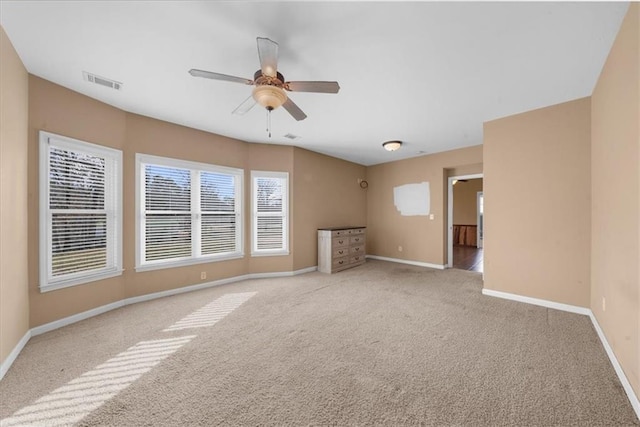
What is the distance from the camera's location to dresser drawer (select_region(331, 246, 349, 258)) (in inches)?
207

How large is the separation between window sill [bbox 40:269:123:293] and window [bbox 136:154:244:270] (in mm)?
305

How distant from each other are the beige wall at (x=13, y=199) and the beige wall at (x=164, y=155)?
13 centimetres

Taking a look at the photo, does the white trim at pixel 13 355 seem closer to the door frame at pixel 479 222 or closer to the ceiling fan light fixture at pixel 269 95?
the ceiling fan light fixture at pixel 269 95

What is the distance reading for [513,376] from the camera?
184 centimetres

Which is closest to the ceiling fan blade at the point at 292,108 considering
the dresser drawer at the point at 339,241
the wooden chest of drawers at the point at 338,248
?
the wooden chest of drawers at the point at 338,248

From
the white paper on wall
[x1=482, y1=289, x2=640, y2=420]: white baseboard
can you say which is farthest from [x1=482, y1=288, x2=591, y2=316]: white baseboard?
the white paper on wall

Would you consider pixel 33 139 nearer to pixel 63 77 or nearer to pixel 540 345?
pixel 63 77

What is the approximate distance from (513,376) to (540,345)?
2.36 feet

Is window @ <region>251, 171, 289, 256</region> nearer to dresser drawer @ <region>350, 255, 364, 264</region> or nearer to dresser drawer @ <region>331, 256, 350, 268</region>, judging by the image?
dresser drawer @ <region>331, 256, 350, 268</region>

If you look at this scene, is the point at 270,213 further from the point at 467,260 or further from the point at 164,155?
the point at 467,260

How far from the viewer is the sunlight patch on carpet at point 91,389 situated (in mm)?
1495

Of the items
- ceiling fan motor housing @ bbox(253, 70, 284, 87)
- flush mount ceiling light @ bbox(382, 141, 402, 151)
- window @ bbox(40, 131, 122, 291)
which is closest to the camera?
ceiling fan motor housing @ bbox(253, 70, 284, 87)

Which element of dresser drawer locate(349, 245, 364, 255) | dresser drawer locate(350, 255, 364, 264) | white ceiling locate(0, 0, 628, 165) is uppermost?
white ceiling locate(0, 0, 628, 165)

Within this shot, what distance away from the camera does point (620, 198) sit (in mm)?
1898
